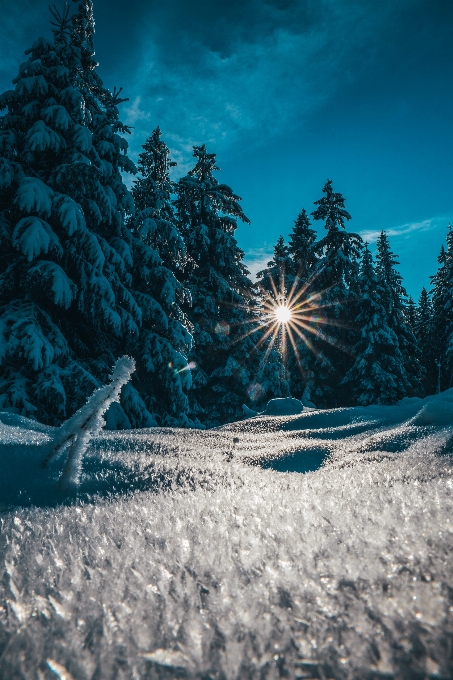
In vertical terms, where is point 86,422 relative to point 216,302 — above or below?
below

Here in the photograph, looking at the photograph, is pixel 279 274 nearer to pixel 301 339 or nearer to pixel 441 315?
pixel 301 339

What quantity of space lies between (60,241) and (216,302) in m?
8.80

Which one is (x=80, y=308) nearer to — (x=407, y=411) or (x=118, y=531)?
(x=407, y=411)

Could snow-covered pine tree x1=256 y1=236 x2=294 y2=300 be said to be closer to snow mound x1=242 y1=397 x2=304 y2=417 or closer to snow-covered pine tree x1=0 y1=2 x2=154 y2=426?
snow-covered pine tree x1=0 y1=2 x2=154 y2=426

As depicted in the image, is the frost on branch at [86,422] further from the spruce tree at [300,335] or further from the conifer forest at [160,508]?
the spruce tree at [300,335]

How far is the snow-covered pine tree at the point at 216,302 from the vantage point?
52.4 ft

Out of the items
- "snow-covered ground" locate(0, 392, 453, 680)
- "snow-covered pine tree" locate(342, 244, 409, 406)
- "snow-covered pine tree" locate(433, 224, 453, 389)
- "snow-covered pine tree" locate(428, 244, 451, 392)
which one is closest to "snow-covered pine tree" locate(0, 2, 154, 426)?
"snow-covered ground" locate(0, 392, 453, 680)

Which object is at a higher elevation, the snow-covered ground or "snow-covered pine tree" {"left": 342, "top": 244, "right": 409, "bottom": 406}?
"snow-covered pine tree" {"left": 342, "top": 244, "right": 409, "bottom": 406}

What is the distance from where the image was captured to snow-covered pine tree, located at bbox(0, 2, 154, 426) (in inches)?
287

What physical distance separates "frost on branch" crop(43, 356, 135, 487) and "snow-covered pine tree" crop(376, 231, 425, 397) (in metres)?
21.9

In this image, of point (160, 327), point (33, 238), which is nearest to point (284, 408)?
point (160, 327)

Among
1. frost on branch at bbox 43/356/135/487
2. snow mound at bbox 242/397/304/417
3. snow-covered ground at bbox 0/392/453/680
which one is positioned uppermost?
snow mound at bbox 242/397/304/417

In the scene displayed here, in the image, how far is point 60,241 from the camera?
868 cm

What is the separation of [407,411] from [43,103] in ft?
34.0
